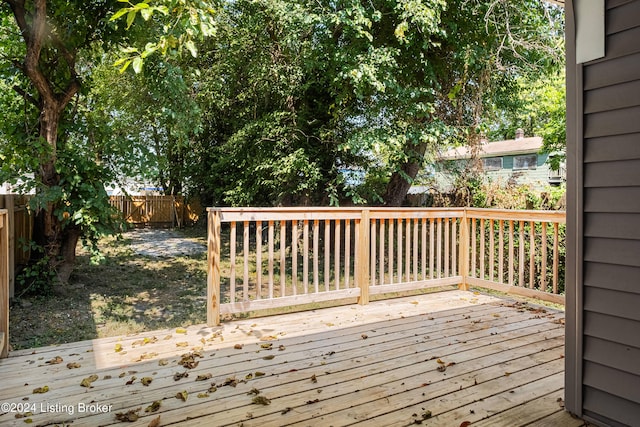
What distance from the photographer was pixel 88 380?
7.32 ft

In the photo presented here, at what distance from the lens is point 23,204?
5.03 metres

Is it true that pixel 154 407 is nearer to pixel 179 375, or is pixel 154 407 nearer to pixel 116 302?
pixel 179 375

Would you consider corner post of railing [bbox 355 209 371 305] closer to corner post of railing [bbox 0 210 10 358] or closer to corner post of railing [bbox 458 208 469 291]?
corner post of railing [bbox 458 208 469 291]

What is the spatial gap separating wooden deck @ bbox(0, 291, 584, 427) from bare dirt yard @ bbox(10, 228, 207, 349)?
1.28 metres

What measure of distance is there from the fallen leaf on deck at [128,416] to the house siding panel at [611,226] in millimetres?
2044

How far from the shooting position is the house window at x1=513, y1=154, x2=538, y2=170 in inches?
510

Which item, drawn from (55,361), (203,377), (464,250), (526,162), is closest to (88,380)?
(55,361)

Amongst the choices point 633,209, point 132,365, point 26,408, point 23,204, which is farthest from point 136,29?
point 633,209

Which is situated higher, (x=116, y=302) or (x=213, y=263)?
(x=213, y=263)

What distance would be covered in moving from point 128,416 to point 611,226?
2298 millimetres

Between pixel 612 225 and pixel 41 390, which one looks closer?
pixel 612 225

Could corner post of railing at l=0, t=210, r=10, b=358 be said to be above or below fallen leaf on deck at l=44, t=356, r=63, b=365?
above

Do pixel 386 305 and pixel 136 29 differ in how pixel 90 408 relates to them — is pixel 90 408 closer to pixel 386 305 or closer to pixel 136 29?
pixel 386 305

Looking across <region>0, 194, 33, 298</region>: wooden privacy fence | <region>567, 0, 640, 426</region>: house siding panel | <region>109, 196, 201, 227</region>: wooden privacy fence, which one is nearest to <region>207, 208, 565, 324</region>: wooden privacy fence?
<region>567, 0, 640, 426</region>: house siding panel
